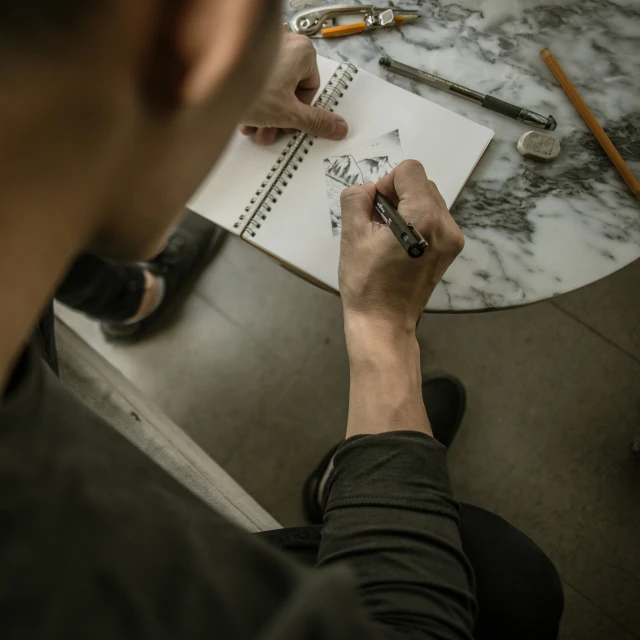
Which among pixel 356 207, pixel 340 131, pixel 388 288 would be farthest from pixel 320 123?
pixel 388 288

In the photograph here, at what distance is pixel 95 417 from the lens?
388 millimetres

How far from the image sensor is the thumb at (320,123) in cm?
65

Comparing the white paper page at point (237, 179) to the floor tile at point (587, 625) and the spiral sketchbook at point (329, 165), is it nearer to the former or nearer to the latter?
the spiral sketchbook at point (329, 165)

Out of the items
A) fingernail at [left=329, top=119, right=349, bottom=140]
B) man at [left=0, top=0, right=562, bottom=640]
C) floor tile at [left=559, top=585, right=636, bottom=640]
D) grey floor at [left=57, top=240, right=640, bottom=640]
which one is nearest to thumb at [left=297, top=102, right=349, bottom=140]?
fingernail at [left=329, top=119, right=349, bottom=140]

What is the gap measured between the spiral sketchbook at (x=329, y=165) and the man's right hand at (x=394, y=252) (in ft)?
0.13

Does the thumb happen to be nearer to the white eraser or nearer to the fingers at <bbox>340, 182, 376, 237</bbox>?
the fingers at <bbox>340, 182, 376, 237</bbox>

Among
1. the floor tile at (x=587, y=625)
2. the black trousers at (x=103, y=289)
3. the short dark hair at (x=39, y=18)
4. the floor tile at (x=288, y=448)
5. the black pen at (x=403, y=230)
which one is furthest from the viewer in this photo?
the floor tile at (x=288, y=448)

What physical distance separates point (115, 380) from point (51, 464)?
478mm

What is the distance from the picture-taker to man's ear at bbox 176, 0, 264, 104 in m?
0.21

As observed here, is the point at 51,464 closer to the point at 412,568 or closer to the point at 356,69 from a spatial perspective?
the point at 412,568

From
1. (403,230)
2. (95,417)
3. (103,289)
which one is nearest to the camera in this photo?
(95,417)

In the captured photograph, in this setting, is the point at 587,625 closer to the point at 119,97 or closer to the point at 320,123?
the point at 320,123

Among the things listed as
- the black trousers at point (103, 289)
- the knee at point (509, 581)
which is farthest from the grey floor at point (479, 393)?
the knee at point (509, 581)

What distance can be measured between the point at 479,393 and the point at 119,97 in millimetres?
1091
